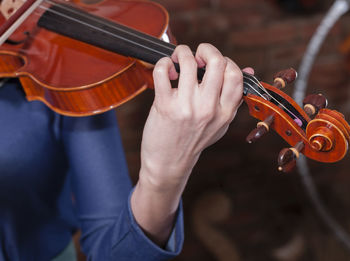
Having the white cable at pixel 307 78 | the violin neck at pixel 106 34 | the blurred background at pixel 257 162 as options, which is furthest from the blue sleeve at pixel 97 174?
the white cable at pixel 307 78

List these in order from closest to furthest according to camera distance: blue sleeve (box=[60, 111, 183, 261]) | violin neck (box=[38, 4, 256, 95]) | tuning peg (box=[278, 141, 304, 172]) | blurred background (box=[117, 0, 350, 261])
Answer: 1. tuning peg (box=[278, 141, 304, 172])
2. violin neck (box=[38, 4, 256, 95])
3. blue sleeve (box=[60, 111, 183, 261])
4. blurred background (box=[117, 0, 350, 261])

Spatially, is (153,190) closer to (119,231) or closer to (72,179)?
(119,231)

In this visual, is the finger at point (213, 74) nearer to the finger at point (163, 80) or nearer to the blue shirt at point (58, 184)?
the finger at point (163, 80)

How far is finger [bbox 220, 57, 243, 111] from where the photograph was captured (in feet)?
1.64

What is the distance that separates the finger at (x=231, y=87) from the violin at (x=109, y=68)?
20 mm

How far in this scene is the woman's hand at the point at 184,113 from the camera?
495mm

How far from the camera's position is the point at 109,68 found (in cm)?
63

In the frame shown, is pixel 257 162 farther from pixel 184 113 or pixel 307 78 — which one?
pixel 184 113

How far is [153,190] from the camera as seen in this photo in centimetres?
59

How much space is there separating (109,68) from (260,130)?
0.79 ft

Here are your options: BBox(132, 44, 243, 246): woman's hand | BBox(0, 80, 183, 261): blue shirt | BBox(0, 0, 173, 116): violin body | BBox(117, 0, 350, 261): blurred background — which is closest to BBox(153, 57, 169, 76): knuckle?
BBox(132, 44, 243, 246): woman's hand

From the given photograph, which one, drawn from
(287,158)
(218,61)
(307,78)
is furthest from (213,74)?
(307,78)

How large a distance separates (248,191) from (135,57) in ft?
3.34

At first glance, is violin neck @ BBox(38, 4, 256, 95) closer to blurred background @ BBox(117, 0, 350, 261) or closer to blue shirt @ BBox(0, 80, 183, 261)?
blue shirt @ BBox(0, 80, 183, 261)
